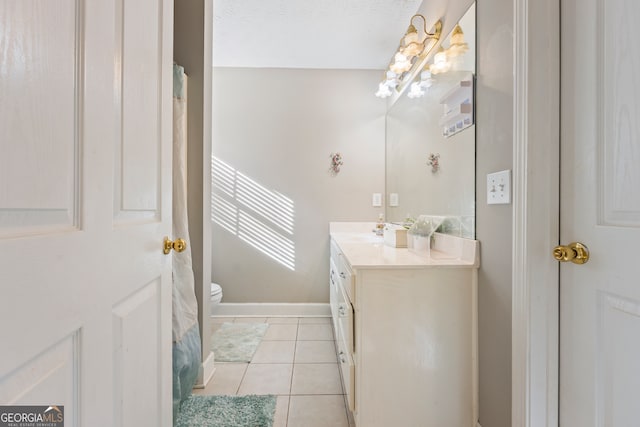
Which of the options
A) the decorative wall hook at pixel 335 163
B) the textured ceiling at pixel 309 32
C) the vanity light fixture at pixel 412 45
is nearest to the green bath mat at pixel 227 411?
the decorative wall hook at pixel 335 163

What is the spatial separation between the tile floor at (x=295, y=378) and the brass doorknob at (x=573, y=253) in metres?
1.25

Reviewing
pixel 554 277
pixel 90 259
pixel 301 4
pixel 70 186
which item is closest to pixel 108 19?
pixel 70 186

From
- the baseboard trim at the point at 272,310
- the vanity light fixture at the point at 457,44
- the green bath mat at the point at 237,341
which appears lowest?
the green bath mat at the point at 237,341

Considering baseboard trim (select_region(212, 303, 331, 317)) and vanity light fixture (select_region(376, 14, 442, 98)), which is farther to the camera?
baseboard trim (select_region(212, 303, 331, 317))

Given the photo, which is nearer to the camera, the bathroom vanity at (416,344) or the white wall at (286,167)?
the bathroom vanity at (416,344)

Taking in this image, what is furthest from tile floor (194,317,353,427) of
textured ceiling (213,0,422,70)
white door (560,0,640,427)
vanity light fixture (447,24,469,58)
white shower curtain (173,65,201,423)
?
textured ceiling (213,0,422,70)

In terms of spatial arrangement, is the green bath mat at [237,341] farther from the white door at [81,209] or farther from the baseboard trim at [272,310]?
the white door at [81,209]

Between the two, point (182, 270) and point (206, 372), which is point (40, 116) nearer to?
point (182, 270)

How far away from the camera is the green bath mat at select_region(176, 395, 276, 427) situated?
60.0 inches

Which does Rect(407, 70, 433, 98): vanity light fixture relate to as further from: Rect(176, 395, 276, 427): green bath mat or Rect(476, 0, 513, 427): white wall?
Rect(176, 395, 276, 427): green bath mat

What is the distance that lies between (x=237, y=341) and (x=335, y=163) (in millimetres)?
1834

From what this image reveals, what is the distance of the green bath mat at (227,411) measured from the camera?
1.52m

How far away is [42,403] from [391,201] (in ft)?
8.93

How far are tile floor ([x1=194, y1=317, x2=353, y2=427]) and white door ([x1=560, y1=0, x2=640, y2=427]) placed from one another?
1.09 metres
